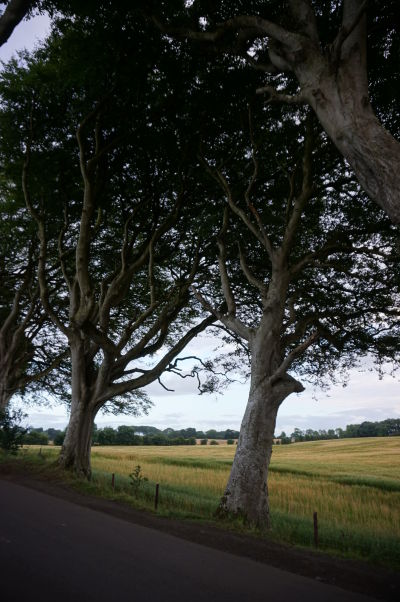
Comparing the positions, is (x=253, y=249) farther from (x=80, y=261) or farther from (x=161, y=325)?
(x=80, y=261)

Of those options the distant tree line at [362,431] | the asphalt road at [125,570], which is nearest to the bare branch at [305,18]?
the asphalt road at [125,570]

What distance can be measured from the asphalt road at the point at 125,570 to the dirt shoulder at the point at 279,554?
1.37 feet

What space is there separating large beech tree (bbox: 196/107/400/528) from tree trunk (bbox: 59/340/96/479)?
601 centimetres

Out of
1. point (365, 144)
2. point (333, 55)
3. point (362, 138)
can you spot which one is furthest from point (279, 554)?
point (333, 55)

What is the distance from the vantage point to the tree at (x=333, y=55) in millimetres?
6266

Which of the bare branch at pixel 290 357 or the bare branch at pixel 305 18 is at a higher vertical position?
the bare branch at pixel 305 18

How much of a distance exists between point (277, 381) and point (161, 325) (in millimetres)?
6723

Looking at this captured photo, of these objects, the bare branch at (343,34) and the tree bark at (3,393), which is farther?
the tree bark at (3,393)

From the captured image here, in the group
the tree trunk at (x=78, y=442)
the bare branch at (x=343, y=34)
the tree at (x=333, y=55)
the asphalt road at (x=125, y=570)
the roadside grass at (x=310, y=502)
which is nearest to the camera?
the asphalt road at (x=125, y=570)

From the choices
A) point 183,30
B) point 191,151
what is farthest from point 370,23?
point 191,151

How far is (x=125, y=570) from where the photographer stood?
5.42m

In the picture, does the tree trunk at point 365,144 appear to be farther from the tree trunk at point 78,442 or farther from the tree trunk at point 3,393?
the tree trunk at point 3,393

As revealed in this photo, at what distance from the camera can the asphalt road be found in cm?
Answer: 471

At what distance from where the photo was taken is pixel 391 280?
14.2 metres
